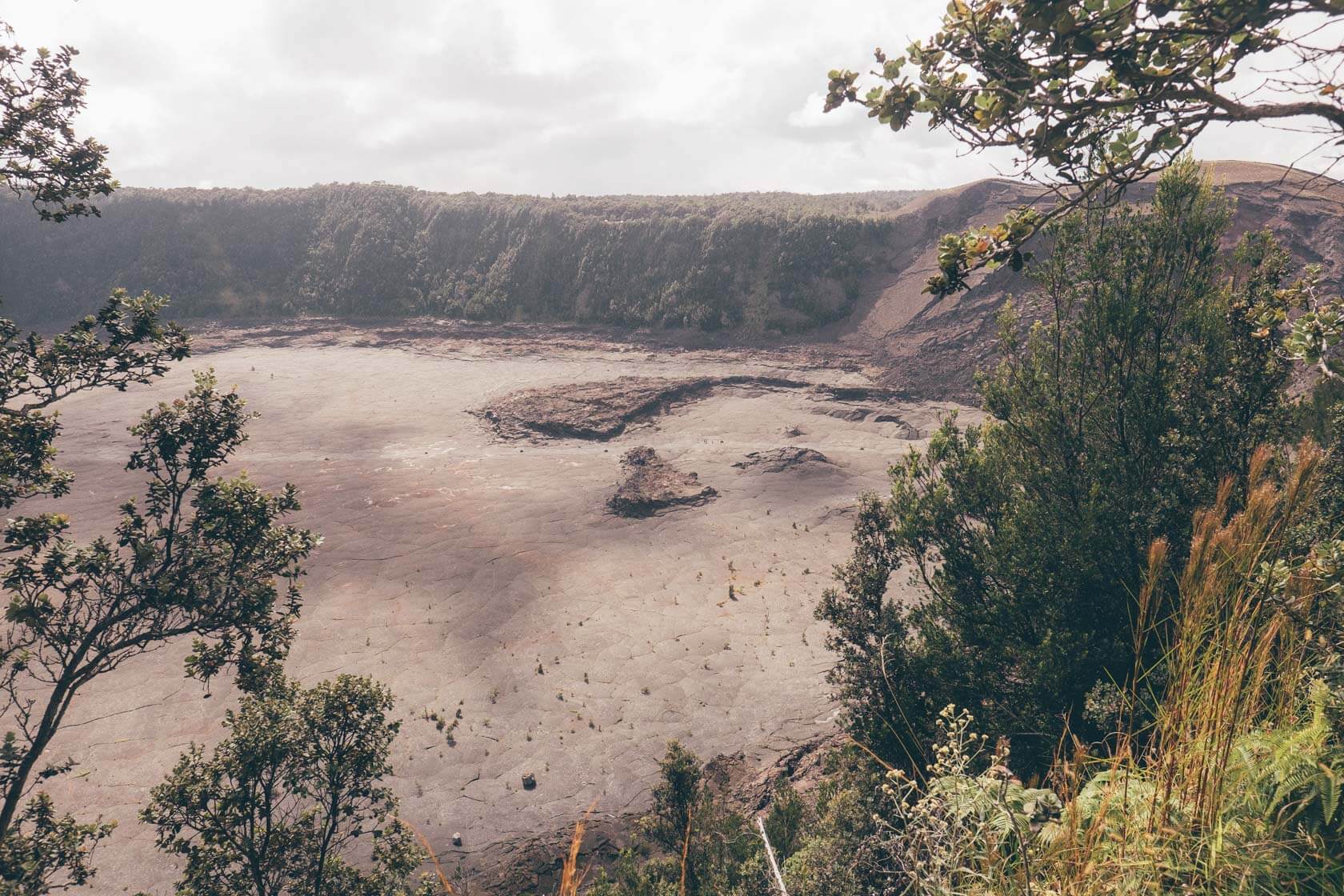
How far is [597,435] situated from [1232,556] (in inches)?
1266

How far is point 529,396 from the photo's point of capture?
36906 mm

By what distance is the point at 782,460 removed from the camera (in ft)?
98.1

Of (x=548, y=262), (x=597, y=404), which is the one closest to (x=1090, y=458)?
(x=597, y=404)

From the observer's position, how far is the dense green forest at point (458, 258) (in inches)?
2031

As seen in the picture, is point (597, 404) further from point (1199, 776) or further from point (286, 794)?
point (1199, 776)

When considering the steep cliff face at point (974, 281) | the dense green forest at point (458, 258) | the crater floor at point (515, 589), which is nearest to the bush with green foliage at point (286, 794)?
the crater floor at point (515, 589)

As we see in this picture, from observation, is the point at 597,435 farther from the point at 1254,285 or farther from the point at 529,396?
the point at 1254,285

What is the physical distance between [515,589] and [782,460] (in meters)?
13.9

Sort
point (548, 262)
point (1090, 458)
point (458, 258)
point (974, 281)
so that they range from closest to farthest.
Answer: point (1090, 458)
point (974, 281)
point (548, 262)
point (458, 258)

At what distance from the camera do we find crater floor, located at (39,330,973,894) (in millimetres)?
14375

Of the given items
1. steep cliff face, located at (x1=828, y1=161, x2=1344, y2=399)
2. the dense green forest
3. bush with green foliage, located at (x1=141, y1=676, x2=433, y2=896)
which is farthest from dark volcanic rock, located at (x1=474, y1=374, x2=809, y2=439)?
bush with green foliage, located at (x1=141, y1=676, x2=433, y2=896)

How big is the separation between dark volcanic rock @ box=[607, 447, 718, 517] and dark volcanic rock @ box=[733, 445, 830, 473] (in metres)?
2.81

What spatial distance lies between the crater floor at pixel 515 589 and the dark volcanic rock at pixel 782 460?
20 centimetres

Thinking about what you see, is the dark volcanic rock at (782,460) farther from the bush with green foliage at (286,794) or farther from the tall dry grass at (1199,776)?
the tall dry grass at (1199,776)
